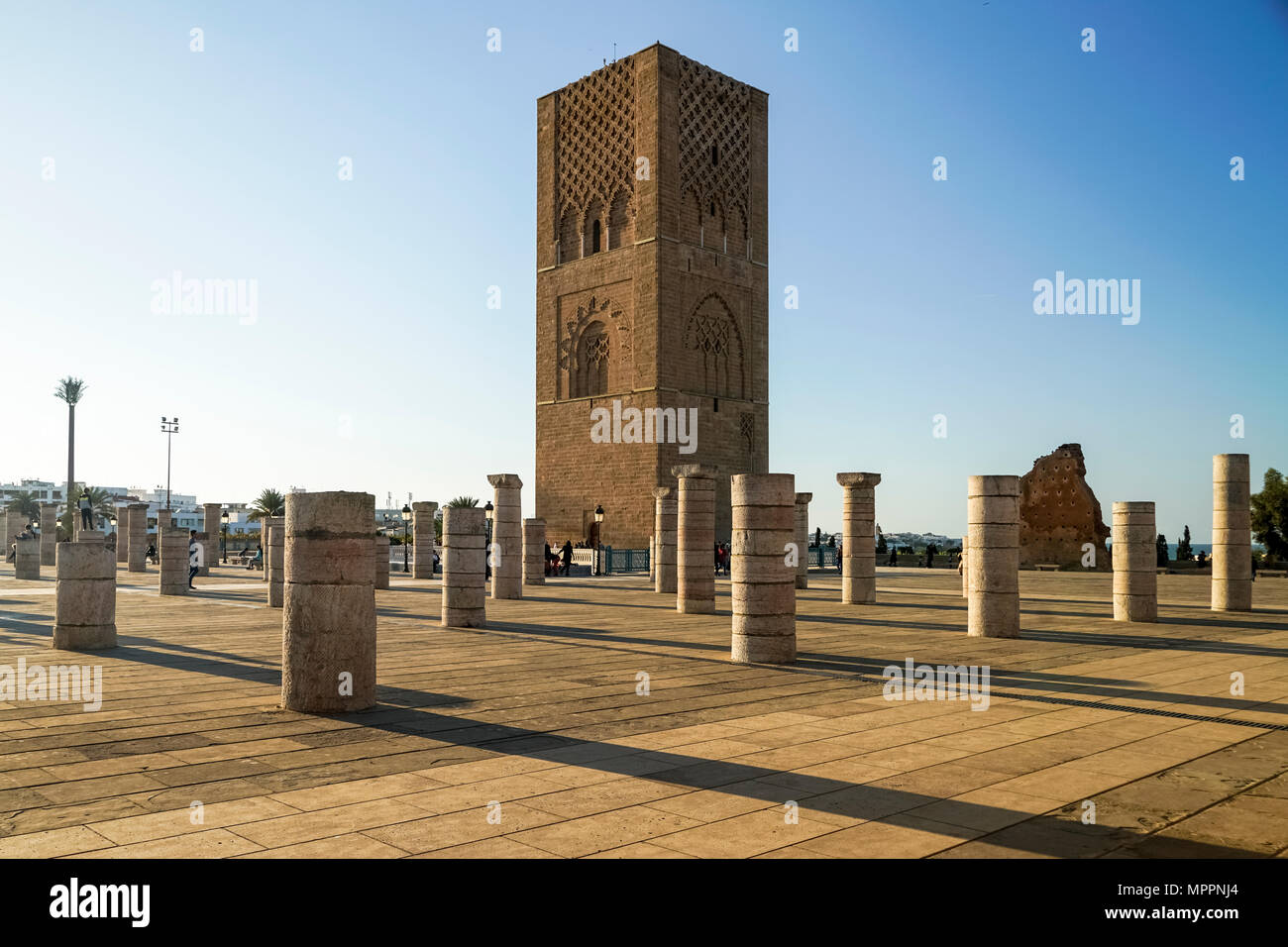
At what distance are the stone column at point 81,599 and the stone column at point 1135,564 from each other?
12.1m

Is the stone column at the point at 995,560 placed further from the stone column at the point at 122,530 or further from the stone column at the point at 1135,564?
the stone column at the point at 122,530

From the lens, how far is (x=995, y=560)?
11.4 meters

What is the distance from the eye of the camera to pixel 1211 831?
150 inches

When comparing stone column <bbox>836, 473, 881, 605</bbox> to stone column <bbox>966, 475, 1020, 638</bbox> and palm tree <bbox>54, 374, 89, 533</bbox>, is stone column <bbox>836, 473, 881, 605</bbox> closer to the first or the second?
stone column <bbox>966, 475, 1020, 638</bbox>

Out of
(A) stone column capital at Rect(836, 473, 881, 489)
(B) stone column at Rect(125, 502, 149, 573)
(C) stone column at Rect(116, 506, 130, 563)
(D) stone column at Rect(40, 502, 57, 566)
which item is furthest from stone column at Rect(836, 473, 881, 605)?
(D) stone column at Rect(40, 502, 57, 566)

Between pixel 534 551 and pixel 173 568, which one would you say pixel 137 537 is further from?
pixel 534 551

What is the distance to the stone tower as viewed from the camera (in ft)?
109

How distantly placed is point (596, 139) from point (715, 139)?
4.21 metres

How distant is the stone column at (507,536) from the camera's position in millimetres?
16172

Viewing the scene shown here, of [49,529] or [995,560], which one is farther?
[49,529]

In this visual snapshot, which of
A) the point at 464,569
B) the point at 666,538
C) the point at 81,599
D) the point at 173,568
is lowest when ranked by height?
the point at 173,568

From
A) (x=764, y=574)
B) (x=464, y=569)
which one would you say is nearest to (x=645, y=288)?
(x=464, y=569)

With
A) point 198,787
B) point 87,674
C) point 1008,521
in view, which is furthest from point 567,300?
point 198,787
